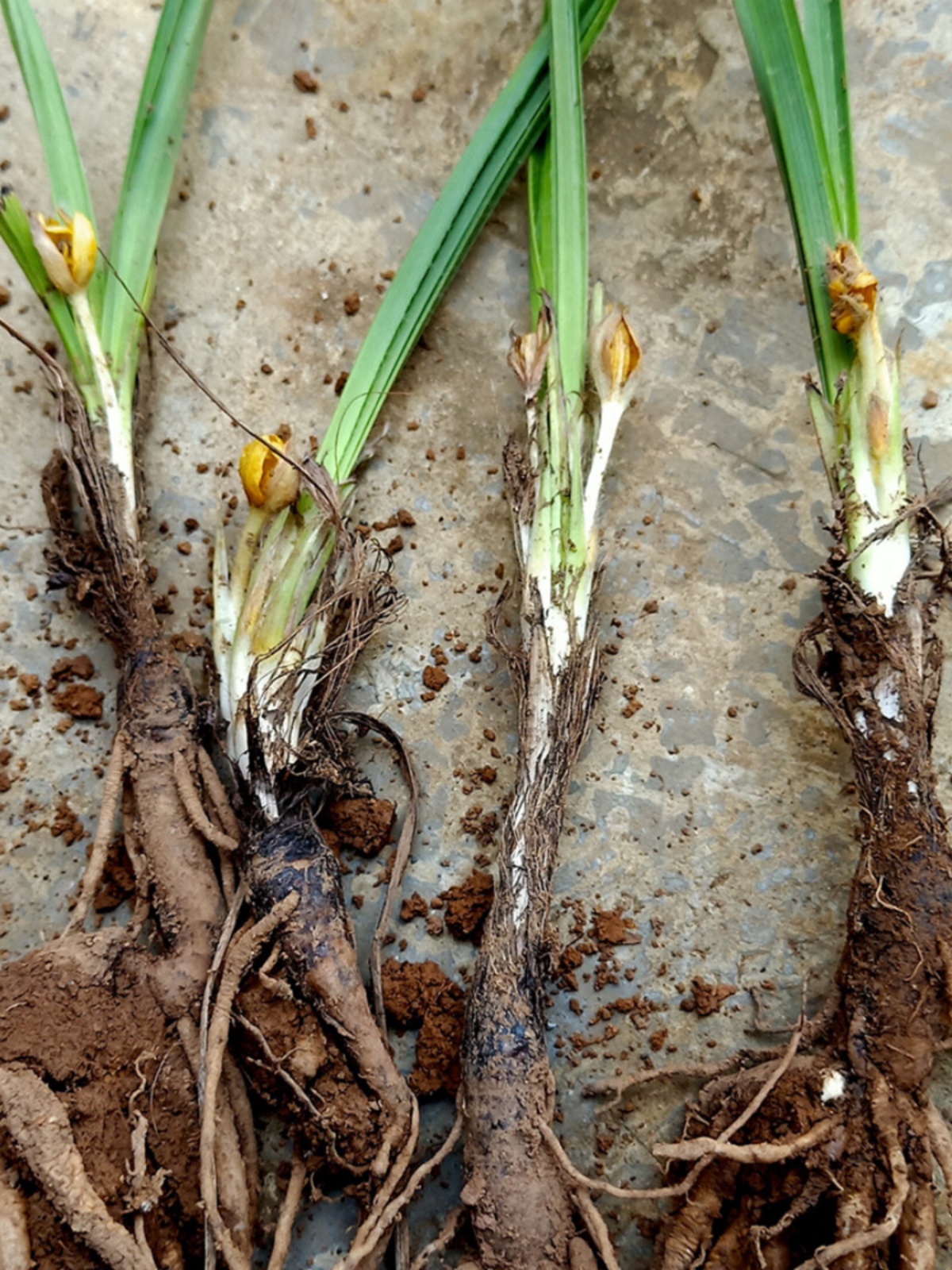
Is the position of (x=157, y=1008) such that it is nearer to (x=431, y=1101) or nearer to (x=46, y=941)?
(x=46, y=941)

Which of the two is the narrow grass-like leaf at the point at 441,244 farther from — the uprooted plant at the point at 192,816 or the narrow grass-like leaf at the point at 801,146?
the narrow grass-like leaf at the point at 801,146

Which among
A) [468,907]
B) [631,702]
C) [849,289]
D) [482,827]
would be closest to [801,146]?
[849,289]

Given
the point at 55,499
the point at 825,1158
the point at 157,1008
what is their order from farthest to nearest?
the point at 55,499 < the point at 157,1008 < the point at 825,1158

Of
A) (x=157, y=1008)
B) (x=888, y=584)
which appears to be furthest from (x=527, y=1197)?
(x=888, y=584)

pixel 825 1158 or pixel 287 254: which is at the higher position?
pixel 287 254

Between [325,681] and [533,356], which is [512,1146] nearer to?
[325,681]

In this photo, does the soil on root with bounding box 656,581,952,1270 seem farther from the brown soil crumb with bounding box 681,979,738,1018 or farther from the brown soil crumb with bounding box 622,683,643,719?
the brown soil crumb with bounding box 622,683,643,719

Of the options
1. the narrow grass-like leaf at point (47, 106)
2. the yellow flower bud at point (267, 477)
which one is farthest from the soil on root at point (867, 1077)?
the narrow grass-like leaf at point (47, 106)
